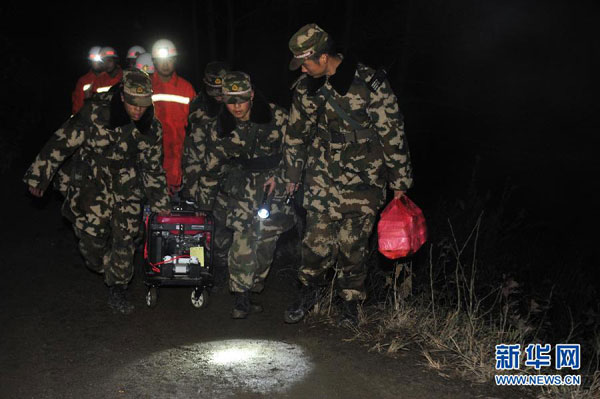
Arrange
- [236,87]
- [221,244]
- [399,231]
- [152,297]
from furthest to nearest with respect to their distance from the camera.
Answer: [221,244], [152,297], [236,87], [399,231]

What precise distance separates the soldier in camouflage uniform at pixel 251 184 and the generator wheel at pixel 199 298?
32 cm

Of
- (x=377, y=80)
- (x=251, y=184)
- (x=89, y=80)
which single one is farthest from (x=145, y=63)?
(x=377, y=80)

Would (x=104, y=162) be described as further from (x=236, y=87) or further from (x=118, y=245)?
(x=236, y=87)

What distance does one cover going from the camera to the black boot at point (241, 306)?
6.09 metres

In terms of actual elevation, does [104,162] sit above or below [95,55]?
below

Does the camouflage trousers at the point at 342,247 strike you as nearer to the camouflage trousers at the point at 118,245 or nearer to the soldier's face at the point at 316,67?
the soldier's face at the point at 316,67

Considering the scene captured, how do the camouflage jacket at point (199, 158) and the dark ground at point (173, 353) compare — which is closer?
the dark ground at point (173, 353)

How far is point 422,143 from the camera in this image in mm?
18047

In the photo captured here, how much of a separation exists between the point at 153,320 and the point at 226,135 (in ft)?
6.03

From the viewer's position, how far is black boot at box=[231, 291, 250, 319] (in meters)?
6.09

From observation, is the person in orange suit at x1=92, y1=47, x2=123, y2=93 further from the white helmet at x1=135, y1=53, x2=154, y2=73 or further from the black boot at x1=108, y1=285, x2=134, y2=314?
the black boot at x1=108, y1=285, x2=134, y2=314

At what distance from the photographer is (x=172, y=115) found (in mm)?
7617

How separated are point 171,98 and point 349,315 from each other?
347 centimetres

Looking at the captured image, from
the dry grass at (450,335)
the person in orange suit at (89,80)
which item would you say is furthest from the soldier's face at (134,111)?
the person in orange suit at (89,80)
